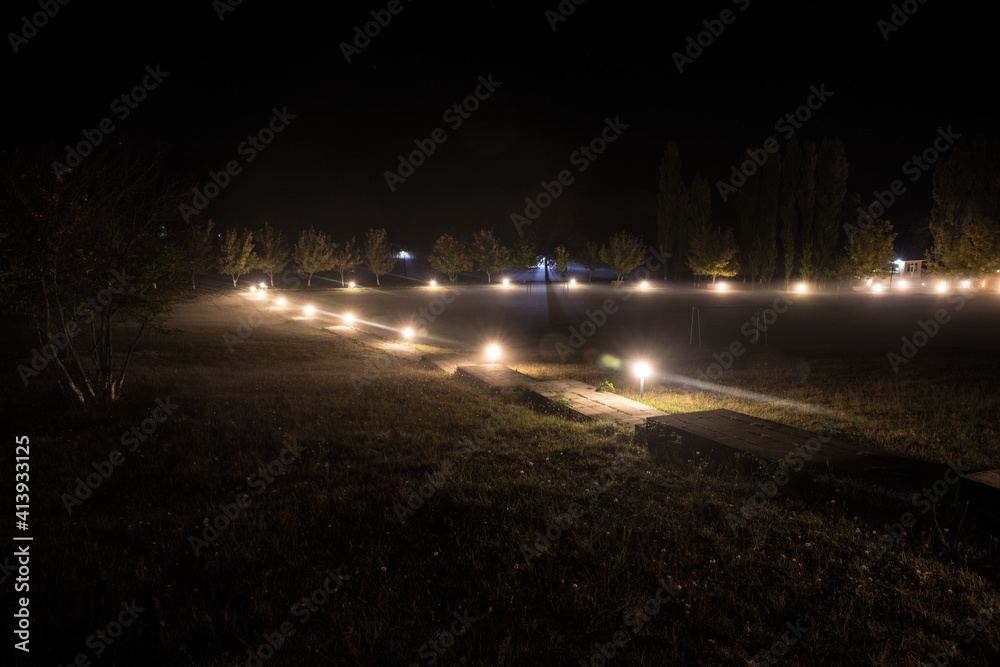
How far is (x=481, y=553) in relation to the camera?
3.82 m

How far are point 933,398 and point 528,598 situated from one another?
1022cm

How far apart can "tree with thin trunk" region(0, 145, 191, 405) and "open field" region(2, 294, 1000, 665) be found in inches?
85.2

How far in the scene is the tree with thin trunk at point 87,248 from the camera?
8250 millimetres

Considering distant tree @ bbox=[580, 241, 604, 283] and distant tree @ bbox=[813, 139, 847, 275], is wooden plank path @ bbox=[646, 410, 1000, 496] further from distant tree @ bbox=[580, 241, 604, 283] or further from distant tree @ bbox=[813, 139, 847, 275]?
distant tree @ bbox=[580, 241, 604, 283]

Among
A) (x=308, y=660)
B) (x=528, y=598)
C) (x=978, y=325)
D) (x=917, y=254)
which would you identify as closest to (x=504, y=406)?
(x=528, y=598)

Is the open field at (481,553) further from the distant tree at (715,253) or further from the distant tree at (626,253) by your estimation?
the distant tree at (626,253)

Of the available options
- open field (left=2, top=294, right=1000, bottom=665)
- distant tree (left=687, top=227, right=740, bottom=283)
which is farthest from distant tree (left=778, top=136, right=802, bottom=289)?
open field (left=2, top=294, right=1000, bottom=665)

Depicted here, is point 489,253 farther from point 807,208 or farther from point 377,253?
point 807,208

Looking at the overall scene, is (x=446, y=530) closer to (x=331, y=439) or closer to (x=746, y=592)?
(x=746, y=592)

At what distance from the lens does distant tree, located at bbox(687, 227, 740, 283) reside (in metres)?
63.2

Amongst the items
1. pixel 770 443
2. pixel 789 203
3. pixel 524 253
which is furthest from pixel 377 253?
pixel 770 443

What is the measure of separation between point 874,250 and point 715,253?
626 inches

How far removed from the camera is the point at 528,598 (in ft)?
10.8

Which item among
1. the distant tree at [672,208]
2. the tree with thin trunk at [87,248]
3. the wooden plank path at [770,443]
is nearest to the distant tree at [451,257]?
the distant tree at [672,208]
